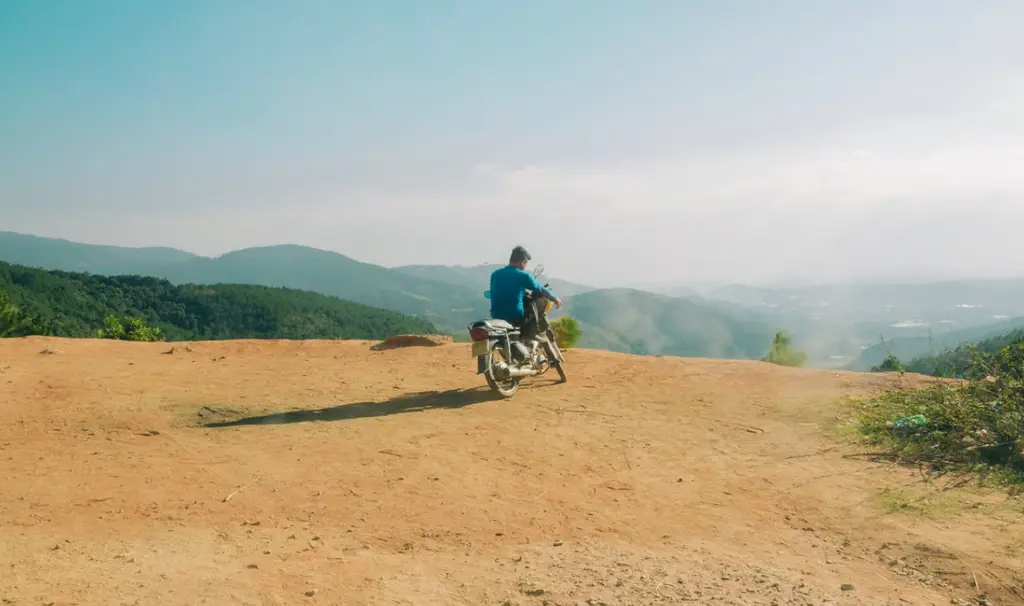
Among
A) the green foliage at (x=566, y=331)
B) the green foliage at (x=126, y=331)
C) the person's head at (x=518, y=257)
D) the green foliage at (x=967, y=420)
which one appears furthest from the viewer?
the green foliage at (x=126, y=331)

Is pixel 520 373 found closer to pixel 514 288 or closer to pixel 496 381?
pixel 496 381

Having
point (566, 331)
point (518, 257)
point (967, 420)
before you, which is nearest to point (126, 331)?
point (566, 331)

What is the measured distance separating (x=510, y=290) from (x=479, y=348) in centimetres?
117

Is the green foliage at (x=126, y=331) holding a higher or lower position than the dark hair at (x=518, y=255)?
lower

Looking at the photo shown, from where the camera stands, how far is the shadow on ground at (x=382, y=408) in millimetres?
7875

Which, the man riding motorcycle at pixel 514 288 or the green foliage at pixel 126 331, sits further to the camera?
the green foliage at pixel 126 331

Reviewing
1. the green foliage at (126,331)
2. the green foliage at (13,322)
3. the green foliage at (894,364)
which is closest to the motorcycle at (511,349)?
the green foliage at (894,364)

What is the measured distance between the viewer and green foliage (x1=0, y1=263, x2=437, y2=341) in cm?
7138

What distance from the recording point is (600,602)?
3566mm

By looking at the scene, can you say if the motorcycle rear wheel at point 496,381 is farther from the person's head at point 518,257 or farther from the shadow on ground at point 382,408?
the person's head at point 518,257

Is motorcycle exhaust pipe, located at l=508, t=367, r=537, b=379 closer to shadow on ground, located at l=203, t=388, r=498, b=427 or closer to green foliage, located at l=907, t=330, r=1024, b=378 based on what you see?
shadow on ground, located at l=203, t=388, r=498, b=427

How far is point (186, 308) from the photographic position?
8938cm

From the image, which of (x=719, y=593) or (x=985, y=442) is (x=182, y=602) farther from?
(x=985, y=442)

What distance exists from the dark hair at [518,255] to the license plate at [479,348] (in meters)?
Answer: 1.43
